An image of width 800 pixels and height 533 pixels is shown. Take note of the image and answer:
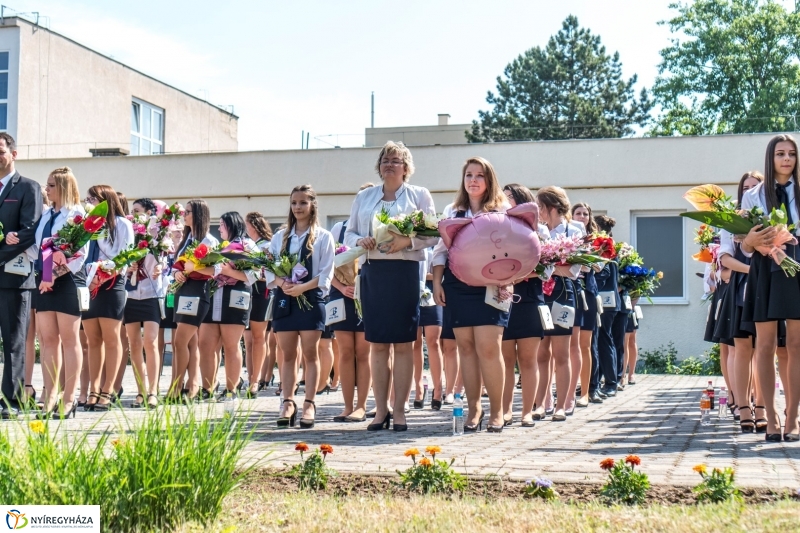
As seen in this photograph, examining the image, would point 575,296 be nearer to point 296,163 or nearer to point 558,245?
point 558,245

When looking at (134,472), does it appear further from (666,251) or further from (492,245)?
(666,251)

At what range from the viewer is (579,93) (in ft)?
185

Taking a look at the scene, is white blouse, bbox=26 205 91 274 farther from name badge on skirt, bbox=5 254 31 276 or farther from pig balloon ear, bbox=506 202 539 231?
pig balloon ear, bbox=506 202 539 231

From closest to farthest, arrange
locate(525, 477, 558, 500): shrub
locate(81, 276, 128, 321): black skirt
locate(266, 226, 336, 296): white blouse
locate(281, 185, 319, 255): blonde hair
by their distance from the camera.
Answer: locate(525, 477, 558, 500): shrub < locate(266, 226, 336, 296): white blouse < locate(281, 185, 319, 255): blonde hair < locate(81, 276, 128, 321): black skirt

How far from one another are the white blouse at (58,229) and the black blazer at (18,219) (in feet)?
0.40

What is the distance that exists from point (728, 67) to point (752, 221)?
162ft

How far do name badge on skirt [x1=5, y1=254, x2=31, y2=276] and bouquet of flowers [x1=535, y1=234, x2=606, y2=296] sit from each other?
14.9 ft

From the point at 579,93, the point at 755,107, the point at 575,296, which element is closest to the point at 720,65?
the point at 755,107

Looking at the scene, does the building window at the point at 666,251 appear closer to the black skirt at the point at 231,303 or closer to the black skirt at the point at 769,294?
the black skirt at the point at 231,303

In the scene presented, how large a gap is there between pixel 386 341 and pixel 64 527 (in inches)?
171

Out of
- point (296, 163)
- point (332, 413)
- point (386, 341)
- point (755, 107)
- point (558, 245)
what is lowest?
point (332, 413)

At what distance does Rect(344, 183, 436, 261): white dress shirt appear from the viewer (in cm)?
815

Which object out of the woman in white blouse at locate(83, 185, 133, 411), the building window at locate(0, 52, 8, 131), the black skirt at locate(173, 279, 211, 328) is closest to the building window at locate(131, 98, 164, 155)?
the building window at locate(0, 52, 8, 131)

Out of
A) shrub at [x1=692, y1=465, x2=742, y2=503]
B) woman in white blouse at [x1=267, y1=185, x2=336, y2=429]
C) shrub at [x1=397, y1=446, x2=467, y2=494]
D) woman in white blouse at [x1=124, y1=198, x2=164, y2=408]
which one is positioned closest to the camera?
shrub at [x1=692, y1=465, x2=742, y2=503]
